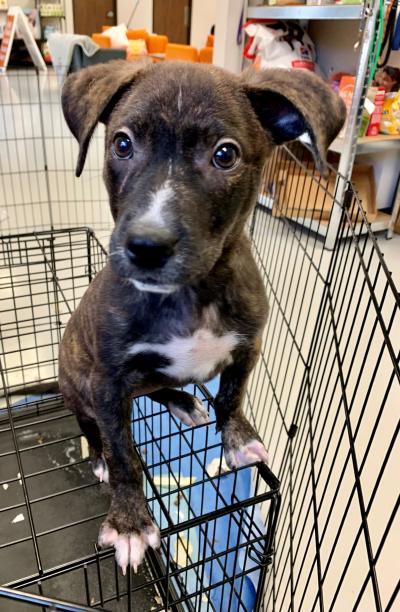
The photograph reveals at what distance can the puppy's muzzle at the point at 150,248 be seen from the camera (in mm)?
833

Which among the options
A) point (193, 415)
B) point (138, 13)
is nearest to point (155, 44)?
point (138, 13)

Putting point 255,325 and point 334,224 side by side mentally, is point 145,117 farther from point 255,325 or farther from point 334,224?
point 334,224

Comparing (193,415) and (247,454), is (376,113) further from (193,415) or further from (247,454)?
(247,454)

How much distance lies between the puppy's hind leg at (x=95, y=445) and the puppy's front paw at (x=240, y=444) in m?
0.40

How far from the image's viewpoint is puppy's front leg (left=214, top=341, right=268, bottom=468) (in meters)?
1.35

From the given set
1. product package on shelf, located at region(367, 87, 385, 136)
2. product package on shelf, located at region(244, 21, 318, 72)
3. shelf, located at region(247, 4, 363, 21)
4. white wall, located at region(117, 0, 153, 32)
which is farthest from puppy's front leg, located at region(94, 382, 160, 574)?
white wall, located at region(117, 0, 153, 32)

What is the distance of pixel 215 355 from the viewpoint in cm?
124

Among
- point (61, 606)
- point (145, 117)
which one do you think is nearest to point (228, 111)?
point (145, 117)

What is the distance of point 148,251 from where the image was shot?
33.3 inches

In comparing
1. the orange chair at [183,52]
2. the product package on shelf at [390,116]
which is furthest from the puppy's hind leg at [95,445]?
the orange chair at [183,52]

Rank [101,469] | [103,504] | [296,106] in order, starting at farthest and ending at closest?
[103,504] → [101,469] → [296,106]

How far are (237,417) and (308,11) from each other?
2.99 m

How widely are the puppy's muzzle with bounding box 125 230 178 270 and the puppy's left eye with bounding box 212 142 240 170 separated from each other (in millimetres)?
207

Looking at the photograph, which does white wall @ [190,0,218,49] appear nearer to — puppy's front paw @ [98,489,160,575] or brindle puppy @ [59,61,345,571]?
brindle puppy @ [59,61,345,571]
